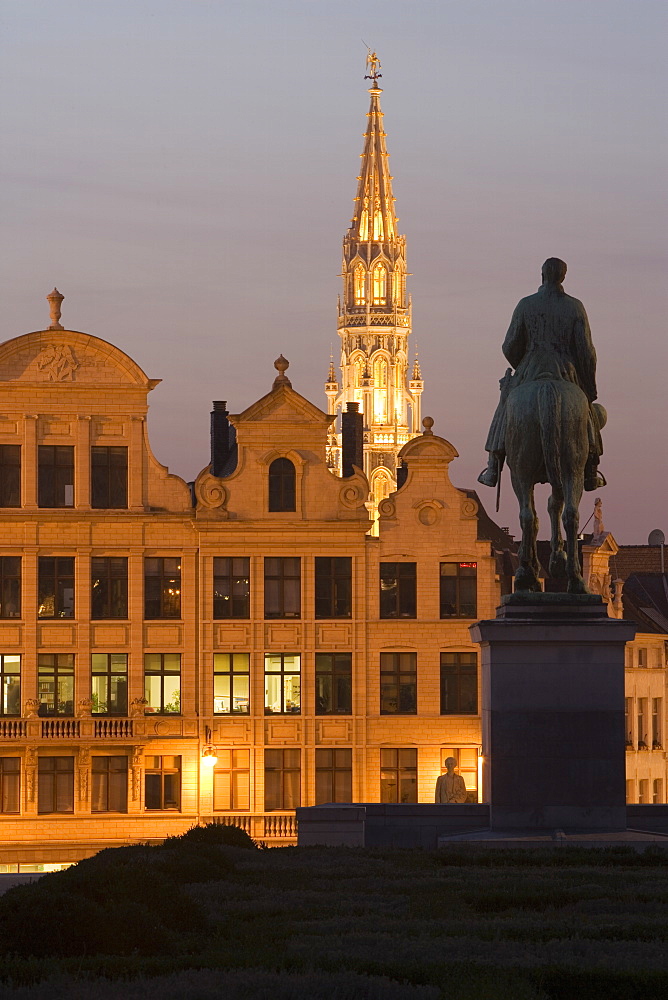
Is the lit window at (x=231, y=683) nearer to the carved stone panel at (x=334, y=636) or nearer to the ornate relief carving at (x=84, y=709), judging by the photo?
the carved stone panel at (x=334, y=636)

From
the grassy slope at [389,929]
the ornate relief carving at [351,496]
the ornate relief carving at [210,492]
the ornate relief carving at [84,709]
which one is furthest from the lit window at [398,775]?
the grassy slope at [389,929]

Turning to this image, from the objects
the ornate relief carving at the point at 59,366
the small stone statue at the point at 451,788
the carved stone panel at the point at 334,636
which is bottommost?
the small stone statue at the point at 451,788

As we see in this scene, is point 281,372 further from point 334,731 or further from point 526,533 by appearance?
point 526,533

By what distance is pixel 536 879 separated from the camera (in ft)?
63.8

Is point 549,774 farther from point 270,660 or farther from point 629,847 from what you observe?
point 270,660

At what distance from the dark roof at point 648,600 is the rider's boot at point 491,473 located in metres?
53.0

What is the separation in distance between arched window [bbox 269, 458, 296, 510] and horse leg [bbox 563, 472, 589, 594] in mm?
34083

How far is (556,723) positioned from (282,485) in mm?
35559

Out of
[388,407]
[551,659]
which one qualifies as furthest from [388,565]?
[388,407]

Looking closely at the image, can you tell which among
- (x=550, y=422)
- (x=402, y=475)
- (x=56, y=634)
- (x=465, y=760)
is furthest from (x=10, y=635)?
(x=550, y=422)

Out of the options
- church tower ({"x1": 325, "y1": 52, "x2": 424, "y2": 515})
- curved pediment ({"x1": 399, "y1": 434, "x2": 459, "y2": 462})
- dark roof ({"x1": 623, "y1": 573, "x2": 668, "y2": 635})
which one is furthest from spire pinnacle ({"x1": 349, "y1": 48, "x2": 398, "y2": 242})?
curved pediment ({"x1": 399, "y1": 434, "x2": 459, "y2": 462})

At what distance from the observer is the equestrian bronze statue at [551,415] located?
25.7 meters

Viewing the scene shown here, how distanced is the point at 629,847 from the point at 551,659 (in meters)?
2.94

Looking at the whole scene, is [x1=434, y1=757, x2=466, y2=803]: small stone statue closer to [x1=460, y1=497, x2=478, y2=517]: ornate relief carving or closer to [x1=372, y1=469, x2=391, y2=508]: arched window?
[x1=460, y1=497, x2=478, y2=517]: ornate relief carving
